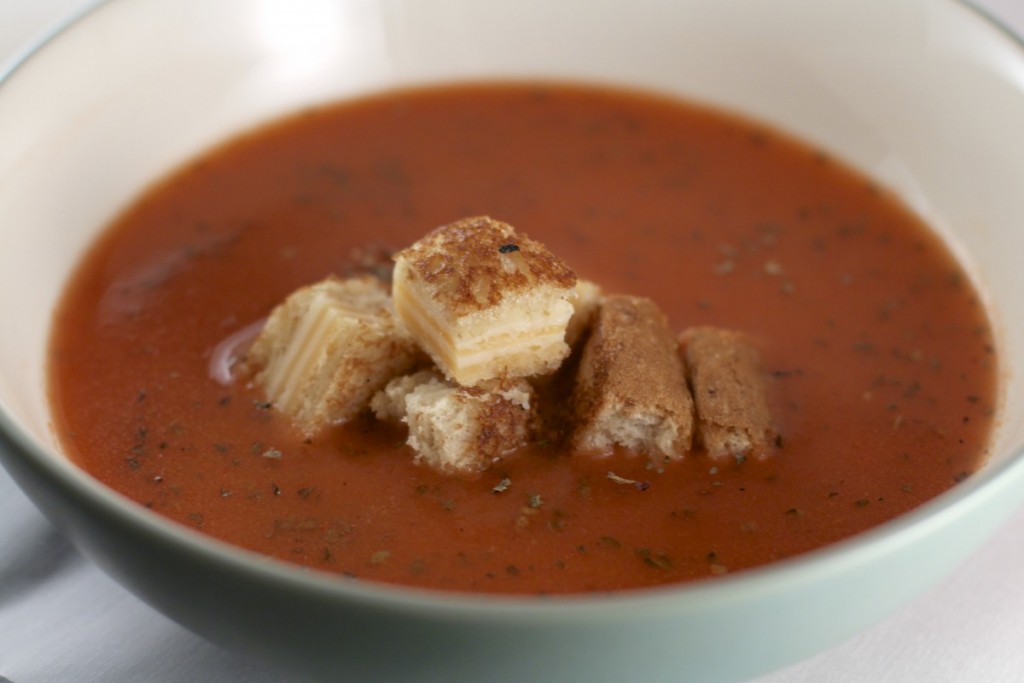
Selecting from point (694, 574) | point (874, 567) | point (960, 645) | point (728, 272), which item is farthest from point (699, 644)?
point (728, 272)

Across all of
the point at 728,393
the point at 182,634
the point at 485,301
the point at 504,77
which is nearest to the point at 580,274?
the point at 728,393

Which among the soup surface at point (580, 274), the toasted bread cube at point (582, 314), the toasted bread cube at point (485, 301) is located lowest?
the soup surface at point (580, 274)

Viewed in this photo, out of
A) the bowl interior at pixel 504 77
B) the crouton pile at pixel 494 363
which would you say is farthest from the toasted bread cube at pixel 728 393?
the bowl interior at pixel 504 77

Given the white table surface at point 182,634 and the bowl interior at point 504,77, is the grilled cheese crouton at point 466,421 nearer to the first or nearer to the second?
the white table surface at point 182,634

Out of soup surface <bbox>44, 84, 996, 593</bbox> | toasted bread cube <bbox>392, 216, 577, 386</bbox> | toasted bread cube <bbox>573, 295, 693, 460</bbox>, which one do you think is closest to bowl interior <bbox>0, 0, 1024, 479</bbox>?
soup surface <bbox>44, 84, 996, 593</bbox>

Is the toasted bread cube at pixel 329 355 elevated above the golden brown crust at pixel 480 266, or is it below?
below
